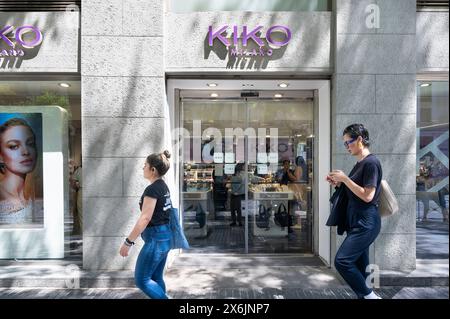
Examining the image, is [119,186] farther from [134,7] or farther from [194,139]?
[134,7]

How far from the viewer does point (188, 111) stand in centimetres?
646

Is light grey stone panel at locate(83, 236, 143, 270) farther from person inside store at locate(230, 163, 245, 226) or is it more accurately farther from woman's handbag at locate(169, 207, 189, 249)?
person inside store at locate(230, 163, 245, 226)

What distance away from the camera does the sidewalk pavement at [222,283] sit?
14.9 ft

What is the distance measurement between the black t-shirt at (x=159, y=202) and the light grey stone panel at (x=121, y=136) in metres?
1.70

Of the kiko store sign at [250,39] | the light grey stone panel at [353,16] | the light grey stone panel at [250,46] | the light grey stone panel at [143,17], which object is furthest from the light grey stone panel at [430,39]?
the light grey stone panel at [143,17]

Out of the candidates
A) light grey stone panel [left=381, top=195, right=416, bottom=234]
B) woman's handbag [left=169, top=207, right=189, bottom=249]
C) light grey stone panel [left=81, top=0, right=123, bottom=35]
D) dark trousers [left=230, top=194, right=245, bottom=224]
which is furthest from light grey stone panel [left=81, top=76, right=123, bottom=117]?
light grey stone panel [left=381, top=195, right=416, bottom=234]

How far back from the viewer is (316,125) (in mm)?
6316

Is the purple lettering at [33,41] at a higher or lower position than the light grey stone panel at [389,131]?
higher

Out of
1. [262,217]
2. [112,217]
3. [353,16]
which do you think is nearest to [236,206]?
[262,217]

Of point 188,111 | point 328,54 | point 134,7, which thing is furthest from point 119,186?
point 328,54

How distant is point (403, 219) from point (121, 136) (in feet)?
14.7

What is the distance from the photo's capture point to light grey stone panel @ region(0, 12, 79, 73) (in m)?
5.14

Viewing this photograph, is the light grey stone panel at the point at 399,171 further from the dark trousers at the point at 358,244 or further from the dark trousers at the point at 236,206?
the dark trousers at the point at 236,206

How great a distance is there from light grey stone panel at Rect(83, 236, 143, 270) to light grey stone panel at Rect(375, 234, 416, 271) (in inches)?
144
